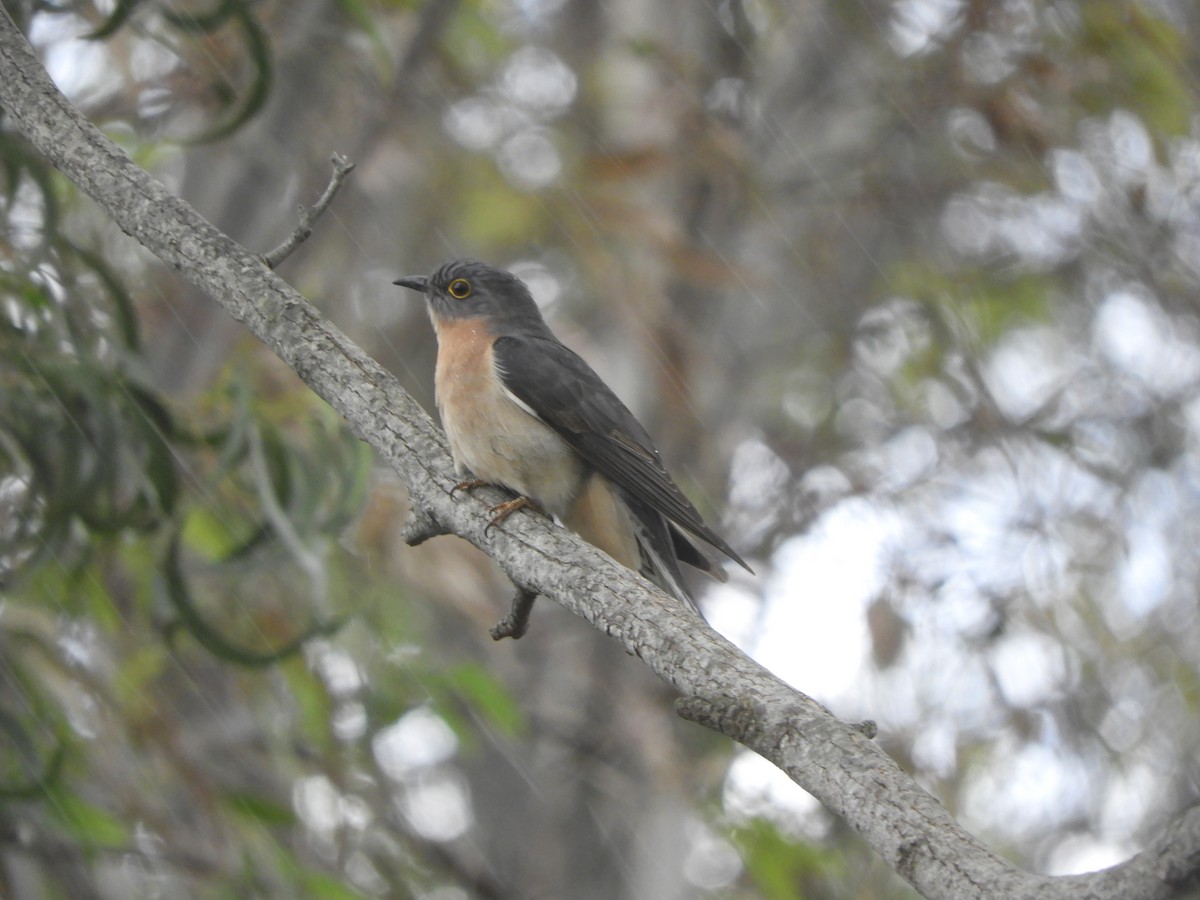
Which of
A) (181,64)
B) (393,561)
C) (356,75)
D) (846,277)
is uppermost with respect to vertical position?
(846,277)

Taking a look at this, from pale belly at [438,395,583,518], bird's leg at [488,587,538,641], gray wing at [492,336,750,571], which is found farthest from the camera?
gray wing at [492,336,750,571]

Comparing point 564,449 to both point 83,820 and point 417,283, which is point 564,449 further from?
point 83,820

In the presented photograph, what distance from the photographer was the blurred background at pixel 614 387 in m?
4.44

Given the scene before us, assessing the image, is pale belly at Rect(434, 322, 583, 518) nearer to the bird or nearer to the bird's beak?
the bird

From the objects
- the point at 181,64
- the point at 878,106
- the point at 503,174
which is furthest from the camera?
the point at 878,106

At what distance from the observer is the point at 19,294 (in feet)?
14.3

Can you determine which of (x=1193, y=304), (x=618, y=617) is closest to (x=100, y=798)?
(x=618, y=617)

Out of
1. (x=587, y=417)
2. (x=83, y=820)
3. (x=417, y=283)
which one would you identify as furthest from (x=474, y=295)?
(x=83, y=820)

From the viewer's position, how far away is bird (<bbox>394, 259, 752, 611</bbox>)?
4988 mm

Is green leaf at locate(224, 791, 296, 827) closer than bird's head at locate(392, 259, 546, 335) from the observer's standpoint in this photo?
Yes

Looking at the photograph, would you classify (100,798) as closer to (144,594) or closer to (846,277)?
(144,594)

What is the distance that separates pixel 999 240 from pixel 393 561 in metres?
5.55

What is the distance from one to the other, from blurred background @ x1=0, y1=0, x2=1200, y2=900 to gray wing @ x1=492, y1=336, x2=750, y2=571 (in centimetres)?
Answer: 83

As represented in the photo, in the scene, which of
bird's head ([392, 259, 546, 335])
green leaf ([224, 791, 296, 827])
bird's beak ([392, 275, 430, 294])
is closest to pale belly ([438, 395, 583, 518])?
bird's head ([392, 259, 546, 335])
